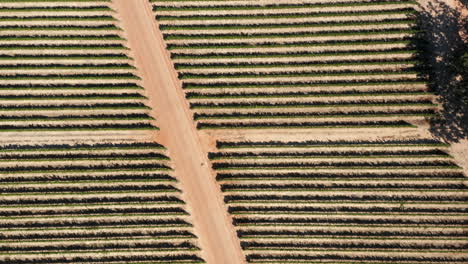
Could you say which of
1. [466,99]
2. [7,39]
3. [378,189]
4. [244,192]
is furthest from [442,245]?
[7,39]

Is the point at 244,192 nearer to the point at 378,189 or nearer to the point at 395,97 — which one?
the point at 378,189

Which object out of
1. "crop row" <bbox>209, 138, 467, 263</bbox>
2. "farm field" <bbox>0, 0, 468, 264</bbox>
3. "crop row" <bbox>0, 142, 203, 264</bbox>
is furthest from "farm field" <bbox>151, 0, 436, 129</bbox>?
"crop row" <bbox>0, 142, 203, 264</bbox>

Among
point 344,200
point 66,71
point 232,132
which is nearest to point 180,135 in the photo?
point 232,132

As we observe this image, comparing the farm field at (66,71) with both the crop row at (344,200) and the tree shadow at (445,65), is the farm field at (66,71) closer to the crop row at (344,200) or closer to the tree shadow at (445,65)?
the crop row at (344,200)

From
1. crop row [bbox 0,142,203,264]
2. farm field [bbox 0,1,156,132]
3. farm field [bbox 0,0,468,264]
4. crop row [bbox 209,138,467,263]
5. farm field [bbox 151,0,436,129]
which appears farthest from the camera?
farm field [bbox 0,1,156,132]

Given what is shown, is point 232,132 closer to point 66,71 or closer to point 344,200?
point 344,200

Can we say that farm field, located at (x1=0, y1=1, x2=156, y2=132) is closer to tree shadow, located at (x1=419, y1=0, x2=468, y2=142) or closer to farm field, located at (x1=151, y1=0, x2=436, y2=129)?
farm field, located at (x1=151, y1=0, x2=436, y2=129)
